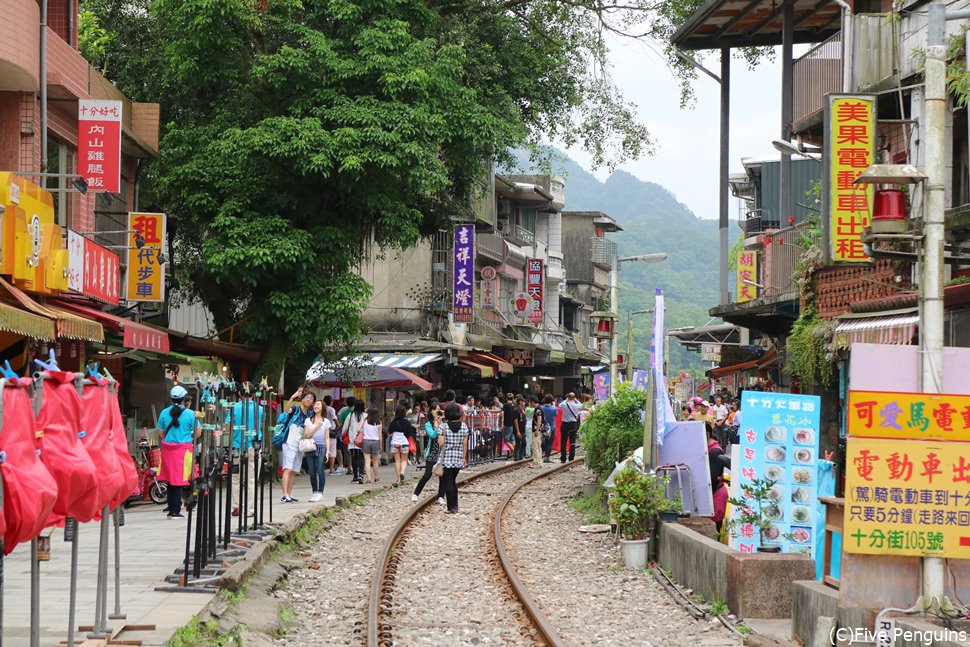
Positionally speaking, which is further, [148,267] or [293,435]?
[148,267]

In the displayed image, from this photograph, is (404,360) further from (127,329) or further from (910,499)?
(910,499)

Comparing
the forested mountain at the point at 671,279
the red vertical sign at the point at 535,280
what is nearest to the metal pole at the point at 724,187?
the red vertical sign at the point at 535,280

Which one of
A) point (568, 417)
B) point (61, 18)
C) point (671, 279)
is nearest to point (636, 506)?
point (61, 18)

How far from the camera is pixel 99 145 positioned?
19.4 metres

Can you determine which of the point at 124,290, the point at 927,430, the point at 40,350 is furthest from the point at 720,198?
the point at 927,430

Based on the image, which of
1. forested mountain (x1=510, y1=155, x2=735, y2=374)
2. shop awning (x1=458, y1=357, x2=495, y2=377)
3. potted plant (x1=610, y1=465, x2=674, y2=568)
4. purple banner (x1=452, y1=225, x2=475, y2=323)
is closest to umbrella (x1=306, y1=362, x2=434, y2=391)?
purple banner (x1=452, y1=225, x2=475, y2=323)

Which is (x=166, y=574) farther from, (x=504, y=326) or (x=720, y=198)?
(x=504, y=326)

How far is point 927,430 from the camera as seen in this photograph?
27.8 ft

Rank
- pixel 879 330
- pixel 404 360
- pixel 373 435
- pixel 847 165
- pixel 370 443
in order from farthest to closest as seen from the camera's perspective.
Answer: pixel 404 360
pixel 370 443
pixel 373 435
pixel 847 165
pixel 879 330

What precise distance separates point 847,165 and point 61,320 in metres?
10.7

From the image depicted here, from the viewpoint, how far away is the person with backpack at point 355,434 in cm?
2570

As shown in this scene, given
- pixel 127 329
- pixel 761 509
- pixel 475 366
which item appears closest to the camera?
pixel 761 509

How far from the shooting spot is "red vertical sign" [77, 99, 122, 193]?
1931cm

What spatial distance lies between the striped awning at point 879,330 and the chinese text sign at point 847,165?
96 centimetres
